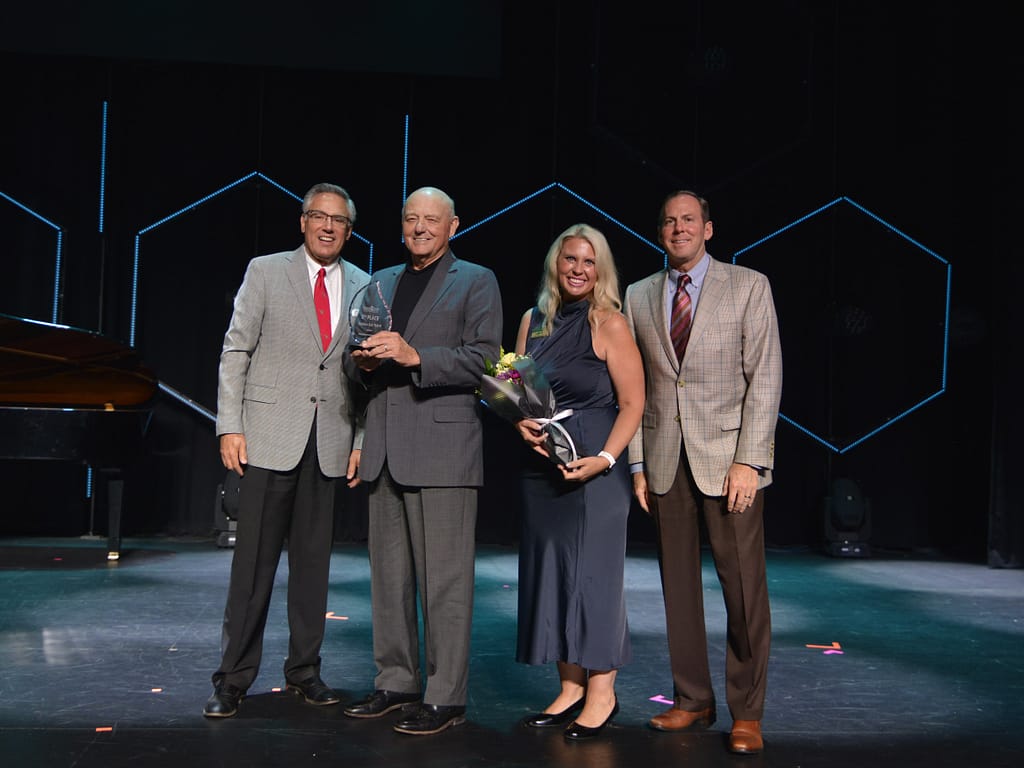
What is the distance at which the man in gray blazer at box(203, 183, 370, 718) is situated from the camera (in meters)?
2.88

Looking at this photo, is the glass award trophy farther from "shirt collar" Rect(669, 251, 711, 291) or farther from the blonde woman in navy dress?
"shirt collar" Rect(669, 251, 711, 291)

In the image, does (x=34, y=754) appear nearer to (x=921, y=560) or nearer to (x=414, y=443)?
(x=414, y=443)

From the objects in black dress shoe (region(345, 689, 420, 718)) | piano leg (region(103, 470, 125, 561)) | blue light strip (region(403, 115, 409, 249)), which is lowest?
black dress shoe (region(345, 689, 420, 718))

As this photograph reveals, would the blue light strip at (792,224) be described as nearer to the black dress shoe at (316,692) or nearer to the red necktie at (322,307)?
the red necktie at (322,307)

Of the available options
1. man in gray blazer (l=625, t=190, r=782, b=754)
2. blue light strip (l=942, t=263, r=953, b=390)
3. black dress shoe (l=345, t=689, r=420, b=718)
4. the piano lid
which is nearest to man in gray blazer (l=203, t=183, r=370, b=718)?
black dress shoe (l=345, t=689, r=420, b=718)

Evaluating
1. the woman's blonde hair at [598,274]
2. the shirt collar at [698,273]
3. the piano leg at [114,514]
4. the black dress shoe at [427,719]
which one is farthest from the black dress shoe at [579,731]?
the piano leg at [114,514]

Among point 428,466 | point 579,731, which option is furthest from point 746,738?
point 428,466

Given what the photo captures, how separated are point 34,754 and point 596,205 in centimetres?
494

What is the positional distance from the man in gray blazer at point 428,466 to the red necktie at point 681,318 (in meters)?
0.47

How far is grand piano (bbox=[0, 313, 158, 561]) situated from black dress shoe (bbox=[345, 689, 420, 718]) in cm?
275

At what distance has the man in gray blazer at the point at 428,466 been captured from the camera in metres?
2.71

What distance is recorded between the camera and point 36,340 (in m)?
4.76

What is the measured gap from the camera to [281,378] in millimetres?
2902

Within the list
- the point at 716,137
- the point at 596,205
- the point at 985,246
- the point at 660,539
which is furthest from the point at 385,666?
the point at 985,246
